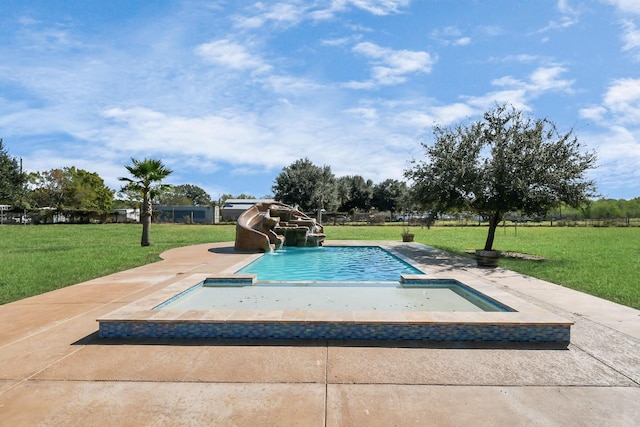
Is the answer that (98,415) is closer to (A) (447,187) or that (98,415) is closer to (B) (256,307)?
(B) (256,307)

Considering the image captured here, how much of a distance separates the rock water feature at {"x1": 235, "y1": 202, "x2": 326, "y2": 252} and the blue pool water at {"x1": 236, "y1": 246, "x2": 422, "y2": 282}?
2.68 ft

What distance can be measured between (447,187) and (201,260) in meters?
8.92

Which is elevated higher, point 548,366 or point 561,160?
point 561,160

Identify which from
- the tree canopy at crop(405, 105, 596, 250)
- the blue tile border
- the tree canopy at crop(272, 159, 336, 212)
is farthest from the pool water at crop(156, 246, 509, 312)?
the tree canopy at crop(272, 159, 336, 212)

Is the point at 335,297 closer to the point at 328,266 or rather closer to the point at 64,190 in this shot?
the point at 328,266

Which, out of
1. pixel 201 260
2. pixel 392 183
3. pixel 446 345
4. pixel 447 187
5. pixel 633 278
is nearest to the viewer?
pixel 446 345

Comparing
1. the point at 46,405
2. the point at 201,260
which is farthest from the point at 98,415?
the point at 201,260

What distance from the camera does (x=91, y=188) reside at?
174 ft

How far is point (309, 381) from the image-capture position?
331cm

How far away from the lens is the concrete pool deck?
2.77m

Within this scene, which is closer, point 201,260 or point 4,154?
point 201,260

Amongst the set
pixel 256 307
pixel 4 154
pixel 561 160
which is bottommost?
pixel 256 307

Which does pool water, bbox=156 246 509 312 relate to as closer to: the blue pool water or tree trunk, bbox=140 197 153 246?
the blue pool water

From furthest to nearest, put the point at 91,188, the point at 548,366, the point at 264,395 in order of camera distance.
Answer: the point at 91,188 < the point at 548,366 < the point at 264,395
